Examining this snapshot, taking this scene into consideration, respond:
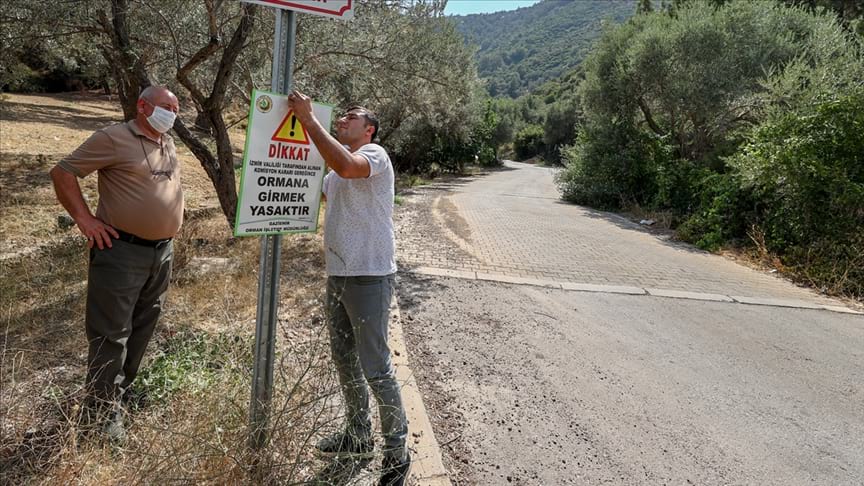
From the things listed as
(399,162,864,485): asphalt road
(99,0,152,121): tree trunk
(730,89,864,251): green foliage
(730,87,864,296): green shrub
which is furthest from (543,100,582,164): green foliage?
(99,0,152,121): tree trunk

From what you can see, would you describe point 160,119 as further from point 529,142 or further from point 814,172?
point 529,142

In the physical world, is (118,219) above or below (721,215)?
above

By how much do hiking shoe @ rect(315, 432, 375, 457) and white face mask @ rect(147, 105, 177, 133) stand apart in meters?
1.88

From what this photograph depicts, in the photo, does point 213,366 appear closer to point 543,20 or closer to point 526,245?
point 526,245

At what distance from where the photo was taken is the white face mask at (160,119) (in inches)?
105

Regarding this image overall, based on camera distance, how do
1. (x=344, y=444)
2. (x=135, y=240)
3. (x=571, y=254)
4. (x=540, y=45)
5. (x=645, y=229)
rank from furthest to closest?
(x=540, y=45), (x=645, y=229), (x=571, y=254), (x=135, y=240), (x=344, y=444)

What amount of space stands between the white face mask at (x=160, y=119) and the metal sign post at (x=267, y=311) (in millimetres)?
1036

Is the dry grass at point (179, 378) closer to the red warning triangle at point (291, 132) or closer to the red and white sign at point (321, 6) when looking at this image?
the red warning triangle at point (291, 132)

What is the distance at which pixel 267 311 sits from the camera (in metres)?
2.10

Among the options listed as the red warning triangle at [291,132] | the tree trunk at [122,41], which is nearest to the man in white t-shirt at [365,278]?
the red warning triangle at [291,132]

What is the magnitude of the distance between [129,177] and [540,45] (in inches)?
7469

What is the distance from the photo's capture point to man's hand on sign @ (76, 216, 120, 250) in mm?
2502

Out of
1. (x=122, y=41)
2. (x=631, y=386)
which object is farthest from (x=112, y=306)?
(x=631, y=386)

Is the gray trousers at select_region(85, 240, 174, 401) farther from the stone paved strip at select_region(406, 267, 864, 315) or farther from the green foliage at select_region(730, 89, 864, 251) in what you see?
the green foliage at select_region(730, 89, 864, 251)
